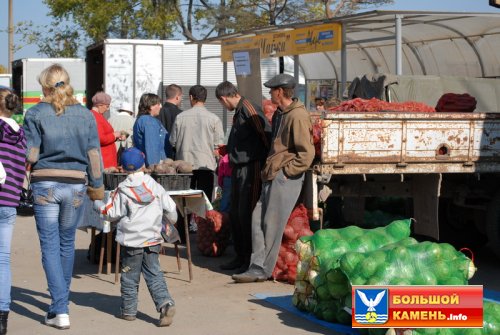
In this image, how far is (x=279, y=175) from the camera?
9023 millimetres

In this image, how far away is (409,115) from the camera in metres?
9.35

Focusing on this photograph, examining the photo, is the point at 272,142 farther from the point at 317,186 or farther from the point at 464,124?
the point at 464,124

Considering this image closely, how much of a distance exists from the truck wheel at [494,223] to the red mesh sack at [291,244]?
2.15 m

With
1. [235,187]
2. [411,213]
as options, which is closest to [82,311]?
[235,187]

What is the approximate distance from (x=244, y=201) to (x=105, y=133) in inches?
77.5

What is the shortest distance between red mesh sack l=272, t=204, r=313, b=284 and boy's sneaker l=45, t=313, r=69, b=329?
2.67 metres

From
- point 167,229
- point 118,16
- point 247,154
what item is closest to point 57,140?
point 167,229

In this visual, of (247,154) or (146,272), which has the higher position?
(247,154)

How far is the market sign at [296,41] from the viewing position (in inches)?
573

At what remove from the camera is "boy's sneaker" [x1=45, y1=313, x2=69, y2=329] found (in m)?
7.23

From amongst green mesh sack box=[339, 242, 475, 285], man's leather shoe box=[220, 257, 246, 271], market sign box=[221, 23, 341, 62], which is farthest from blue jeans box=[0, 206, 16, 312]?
market sign box=[221, 23, 341, 62]

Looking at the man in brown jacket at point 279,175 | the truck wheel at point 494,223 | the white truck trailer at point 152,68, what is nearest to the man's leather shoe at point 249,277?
the man in brown jacket at point 279,175

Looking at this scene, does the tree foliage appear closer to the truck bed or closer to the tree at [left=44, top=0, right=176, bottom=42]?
the tree at [left=44, top=0, right=176, bottom=42]

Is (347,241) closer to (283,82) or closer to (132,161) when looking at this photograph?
(132,161)
